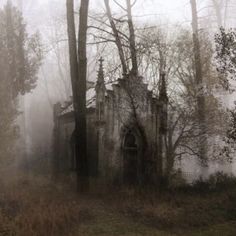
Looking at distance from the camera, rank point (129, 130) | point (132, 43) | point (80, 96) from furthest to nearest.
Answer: point (132, 43), point (129, 130), point (80, 96)

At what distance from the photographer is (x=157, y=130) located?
15969 mm

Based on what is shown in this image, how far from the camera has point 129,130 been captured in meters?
16.5

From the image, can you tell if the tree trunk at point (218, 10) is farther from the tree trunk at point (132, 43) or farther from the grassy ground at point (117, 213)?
the grassy ground at point (117, 213)

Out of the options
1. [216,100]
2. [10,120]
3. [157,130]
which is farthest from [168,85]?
[10,120]

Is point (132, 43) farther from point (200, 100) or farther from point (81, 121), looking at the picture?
point (81, 121)

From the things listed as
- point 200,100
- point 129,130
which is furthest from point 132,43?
point 129,130

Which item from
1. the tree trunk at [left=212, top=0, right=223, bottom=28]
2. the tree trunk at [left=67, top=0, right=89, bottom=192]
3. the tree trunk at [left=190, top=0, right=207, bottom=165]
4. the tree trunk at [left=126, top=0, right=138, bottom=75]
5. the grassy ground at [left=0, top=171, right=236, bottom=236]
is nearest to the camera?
the grassy ground at [left=0, top=171, right=236, bottom=236]

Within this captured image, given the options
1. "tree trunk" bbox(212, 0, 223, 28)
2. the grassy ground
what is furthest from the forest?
"tree trunk" bbox(212, 0, 223, 28)

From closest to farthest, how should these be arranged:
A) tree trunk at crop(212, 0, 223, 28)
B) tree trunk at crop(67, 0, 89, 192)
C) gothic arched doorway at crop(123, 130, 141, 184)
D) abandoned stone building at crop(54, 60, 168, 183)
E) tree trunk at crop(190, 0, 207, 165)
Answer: tree trunk at crop(67, 0, 89, 192)
abandoned stone building at crop(54, 60, 168, 183)
tree trunk at crop(190, 0, 207, 165)
gothic arched doorway at crop(123, 130, 141, 184)
tree trunk at crop(212, 0, 223, 28)

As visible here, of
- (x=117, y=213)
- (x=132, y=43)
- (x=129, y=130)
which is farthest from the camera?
(x=132, y=43)

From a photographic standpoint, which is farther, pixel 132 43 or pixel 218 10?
pixel 218 10

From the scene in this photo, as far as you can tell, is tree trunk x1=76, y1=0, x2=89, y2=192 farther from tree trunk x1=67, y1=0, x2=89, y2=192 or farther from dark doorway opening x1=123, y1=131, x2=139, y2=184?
dark doorway opening x1=123, y1=131, x2=139, y2=184

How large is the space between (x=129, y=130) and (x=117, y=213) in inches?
190

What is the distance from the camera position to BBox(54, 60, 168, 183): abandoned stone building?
625 inches
